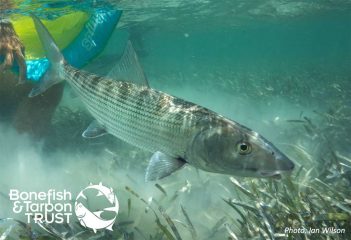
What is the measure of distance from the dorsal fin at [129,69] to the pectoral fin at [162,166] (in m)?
0.93

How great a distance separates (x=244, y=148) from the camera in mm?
2898

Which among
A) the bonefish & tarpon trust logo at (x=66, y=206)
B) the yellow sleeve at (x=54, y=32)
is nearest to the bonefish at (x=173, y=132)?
the bonefish & tarpon trust logo at (x=66, y=206)

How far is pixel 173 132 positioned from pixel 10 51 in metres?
5.78

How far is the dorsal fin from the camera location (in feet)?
11.8

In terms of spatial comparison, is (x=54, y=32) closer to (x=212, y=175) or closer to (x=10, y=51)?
(x=10, y=51)

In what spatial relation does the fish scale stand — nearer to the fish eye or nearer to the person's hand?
the fish eye

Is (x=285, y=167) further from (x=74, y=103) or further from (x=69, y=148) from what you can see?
(x=74, y=103)

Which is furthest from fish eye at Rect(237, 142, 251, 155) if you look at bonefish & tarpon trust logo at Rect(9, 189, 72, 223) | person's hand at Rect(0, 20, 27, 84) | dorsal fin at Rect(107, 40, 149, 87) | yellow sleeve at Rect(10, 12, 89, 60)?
yellow sleeve at Rect(10, 12, 89, 60)

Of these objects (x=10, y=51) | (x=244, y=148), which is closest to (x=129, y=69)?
(x=244, y=148)

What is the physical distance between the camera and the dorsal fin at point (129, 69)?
360 cm

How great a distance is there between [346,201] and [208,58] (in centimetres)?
14227

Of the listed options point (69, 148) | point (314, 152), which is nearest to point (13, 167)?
point (69, 148)

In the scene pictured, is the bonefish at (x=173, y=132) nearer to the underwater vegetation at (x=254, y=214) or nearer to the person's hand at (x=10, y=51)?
the underwater vegetation at (x=254, y=214)

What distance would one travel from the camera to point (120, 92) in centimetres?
373
